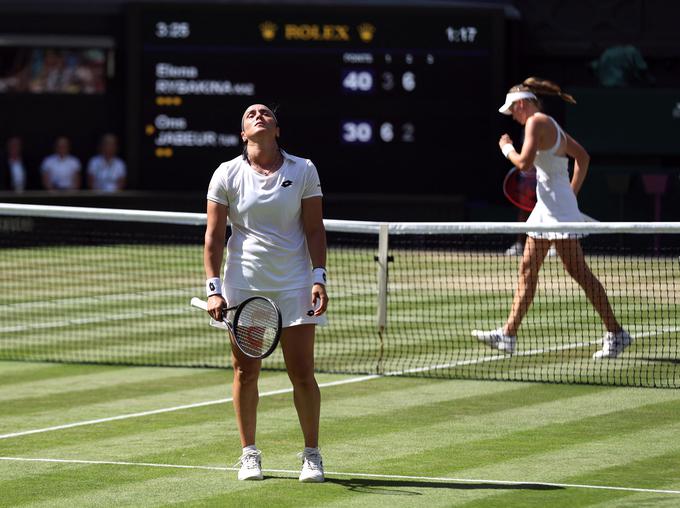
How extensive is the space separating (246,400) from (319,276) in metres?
0.67

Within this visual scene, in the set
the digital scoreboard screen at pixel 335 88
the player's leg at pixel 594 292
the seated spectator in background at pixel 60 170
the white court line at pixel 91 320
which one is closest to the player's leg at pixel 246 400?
the player's leg at pixel 594 292

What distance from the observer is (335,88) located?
2175 cm

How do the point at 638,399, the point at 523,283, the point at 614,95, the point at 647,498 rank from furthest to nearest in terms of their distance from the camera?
the point at 614,95 < the point at 523,283 < the point at 638,399 < the point at 647,498

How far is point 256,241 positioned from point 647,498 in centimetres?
209

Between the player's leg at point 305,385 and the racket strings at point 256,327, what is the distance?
140mm

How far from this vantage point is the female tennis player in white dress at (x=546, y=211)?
1110 centimetres

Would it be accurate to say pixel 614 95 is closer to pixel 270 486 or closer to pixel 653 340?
pixel 653 340

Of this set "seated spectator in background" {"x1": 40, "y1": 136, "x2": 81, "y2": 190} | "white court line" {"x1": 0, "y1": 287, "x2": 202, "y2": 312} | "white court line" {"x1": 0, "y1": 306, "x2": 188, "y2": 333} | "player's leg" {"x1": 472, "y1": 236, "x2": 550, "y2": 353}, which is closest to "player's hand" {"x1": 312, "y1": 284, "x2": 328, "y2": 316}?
"player's leg" {"x1": 472, "y1": 236, "x2": 550, "y2": 353}

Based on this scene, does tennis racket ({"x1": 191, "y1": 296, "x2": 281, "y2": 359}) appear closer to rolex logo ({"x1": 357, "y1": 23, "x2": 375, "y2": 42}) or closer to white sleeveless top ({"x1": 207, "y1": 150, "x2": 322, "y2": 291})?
white sleeveless top ({"x1": 207, "y1": 150, "x2": 322, "y2": 291})

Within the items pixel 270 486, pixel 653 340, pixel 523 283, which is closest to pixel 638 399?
pixel 523 283

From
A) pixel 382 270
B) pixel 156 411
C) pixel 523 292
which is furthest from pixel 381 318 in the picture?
pixel 156 411

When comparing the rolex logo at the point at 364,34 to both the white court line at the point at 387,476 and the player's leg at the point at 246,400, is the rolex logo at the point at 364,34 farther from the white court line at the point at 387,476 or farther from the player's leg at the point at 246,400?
the player's leg at the point at 246,400

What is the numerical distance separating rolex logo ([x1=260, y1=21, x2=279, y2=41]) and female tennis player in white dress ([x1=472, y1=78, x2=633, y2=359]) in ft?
34.5

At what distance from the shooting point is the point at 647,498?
278 inches
